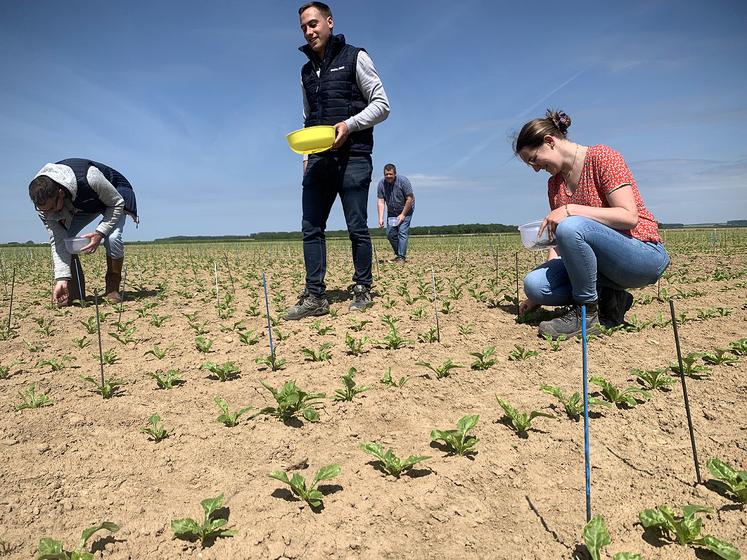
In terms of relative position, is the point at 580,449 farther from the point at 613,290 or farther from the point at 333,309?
the point at 333,309

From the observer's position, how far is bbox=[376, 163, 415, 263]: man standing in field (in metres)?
10.4

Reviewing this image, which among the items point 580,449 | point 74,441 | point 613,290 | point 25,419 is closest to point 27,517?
point 74,441

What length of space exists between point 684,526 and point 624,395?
100cm

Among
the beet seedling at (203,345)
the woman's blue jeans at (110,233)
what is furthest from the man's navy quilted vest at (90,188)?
the beet seedling at (203,345)

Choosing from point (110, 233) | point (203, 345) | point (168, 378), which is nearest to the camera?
point (168, 378)

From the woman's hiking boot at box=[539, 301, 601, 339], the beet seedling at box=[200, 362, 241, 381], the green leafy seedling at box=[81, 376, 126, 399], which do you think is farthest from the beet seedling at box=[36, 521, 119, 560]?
the woman's hiking boot at box=[539, 301, 601, 339]

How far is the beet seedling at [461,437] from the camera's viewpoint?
200 cm

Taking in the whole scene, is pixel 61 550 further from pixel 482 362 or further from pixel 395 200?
pixel 395 200

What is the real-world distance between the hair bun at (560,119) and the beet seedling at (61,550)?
3.62 metres

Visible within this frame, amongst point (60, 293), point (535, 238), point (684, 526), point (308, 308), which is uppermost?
point (535, 238)

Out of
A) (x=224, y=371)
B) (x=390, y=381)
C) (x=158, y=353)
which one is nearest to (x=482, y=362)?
(x=390, y=381)

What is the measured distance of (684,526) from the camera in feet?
4.76

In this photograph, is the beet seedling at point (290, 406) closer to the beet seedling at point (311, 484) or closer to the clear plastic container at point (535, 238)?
the beet seedling at point (311, 484)

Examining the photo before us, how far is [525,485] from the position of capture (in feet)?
5.84
